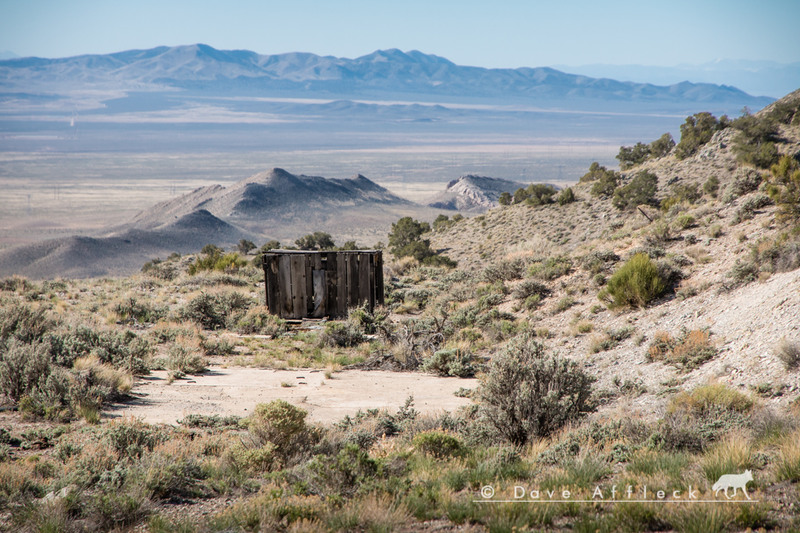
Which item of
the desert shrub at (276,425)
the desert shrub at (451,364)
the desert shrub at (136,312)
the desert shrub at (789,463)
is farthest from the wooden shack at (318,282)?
the desert shrub at (789,463)

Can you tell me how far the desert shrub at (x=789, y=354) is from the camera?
8.47 meters

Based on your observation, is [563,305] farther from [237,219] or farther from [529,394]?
[237,219]

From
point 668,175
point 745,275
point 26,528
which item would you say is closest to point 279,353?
point 26,528

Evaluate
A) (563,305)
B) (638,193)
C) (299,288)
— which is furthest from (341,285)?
(638,193)

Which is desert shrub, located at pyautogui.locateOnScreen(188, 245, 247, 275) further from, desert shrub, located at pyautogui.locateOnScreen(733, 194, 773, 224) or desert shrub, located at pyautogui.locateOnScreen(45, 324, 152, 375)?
desert shrub, located at pyautogui.locateOnScreen(733, 194, 773, 224)

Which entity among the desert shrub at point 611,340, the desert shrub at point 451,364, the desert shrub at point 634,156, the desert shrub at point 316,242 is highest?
the desert shrub at point 634,156

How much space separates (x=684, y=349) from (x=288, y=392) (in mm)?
7112

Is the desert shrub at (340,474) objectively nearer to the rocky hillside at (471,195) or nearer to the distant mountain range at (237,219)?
the distant mountain range at (237,219)

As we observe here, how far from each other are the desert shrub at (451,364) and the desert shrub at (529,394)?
396cm

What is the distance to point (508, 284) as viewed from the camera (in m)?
19.0

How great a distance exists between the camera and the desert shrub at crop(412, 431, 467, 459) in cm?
708

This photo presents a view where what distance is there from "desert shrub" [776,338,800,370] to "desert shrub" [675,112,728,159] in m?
34.0

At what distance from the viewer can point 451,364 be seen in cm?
1262

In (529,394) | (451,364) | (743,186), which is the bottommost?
(451,364)
